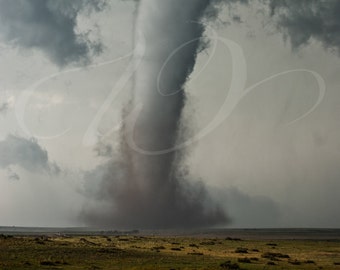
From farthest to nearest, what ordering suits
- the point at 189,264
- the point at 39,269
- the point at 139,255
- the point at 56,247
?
the point at 56,247, the point at 139,255, the point at 189,264, the point at 39,269

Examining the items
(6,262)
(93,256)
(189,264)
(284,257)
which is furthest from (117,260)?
(284,257)

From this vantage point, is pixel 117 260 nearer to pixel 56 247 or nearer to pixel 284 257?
pixel 56 247

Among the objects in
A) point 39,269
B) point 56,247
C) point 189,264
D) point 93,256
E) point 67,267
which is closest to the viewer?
point 39,269

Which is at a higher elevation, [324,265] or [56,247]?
[56,247]

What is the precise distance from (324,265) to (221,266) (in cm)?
1666

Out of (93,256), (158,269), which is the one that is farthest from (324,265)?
(93,256)

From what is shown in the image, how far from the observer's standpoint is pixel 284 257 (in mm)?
77000

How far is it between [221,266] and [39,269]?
72.5 feet

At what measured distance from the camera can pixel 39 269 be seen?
52.2 metres

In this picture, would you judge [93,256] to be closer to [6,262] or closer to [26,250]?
[26,250]

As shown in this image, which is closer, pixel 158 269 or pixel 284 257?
pixel 158 269

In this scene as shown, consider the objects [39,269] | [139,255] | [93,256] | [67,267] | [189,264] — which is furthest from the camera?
[139,255]

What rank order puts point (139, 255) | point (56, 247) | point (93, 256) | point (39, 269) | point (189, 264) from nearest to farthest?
point (39, 269) → point (189, 264) → point (93, 256) → point (139, 255) → point (56, 247)

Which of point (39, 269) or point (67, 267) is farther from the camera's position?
point (67, 267)
